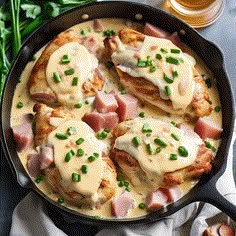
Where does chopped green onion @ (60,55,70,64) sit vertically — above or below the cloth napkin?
above

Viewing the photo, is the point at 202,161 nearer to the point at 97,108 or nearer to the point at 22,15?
the point at 97,108

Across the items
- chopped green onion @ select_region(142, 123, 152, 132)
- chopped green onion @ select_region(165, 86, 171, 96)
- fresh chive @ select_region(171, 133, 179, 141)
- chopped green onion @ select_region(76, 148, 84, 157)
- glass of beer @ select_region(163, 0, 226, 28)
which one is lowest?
chopped green onion @ select_region(76, 148, 84, 157)

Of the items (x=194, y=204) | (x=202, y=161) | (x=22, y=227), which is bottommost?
(x=22, y=227)

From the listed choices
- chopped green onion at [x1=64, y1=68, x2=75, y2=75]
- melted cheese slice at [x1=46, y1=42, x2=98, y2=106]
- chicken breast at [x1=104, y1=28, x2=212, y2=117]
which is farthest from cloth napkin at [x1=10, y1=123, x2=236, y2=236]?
chopped green onion at [x1=64, y1=68, x2=75, y2=75]

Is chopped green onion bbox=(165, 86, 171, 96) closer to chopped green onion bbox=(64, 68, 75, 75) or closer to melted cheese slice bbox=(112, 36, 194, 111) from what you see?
melted cheese slice bbox=(112, 36, 194, 111)

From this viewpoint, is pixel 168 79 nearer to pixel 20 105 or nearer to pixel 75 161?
pixel 75 161

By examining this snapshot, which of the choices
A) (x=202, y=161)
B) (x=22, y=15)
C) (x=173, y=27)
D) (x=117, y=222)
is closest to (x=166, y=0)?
(x=173, y=27)
